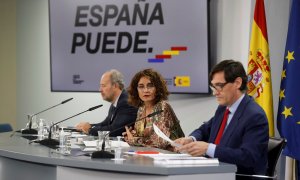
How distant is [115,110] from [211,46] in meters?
1.27

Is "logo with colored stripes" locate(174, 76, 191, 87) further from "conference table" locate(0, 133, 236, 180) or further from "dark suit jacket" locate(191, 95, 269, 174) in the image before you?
"dark suit jacket" locate(191, 95, 269, 174)

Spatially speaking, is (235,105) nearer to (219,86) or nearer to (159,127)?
(219,86)

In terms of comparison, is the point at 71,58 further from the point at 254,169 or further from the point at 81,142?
the point at 254,169

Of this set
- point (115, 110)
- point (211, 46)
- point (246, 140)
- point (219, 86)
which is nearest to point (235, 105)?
point (219, 86)

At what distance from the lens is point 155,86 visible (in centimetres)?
443

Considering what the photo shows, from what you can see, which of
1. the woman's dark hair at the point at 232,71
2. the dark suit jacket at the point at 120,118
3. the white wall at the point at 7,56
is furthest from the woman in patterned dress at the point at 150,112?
the white wall at the point at 7,56

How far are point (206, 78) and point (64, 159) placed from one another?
9.20 feet

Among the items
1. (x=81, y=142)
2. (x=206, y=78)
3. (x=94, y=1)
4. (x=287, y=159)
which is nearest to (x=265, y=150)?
(x=81, y=142)

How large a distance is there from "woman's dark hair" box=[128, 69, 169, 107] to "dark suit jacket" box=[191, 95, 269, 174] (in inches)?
47.8

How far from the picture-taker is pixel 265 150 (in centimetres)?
312

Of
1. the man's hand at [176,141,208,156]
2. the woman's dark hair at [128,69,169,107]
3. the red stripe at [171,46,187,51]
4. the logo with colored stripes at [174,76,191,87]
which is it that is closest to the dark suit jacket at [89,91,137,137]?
the woman's dark hair at [128,69,169,107]

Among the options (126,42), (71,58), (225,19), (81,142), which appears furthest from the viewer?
(71,58)

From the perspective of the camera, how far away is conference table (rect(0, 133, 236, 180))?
2.67 metres

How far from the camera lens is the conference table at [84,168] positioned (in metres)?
2.67
